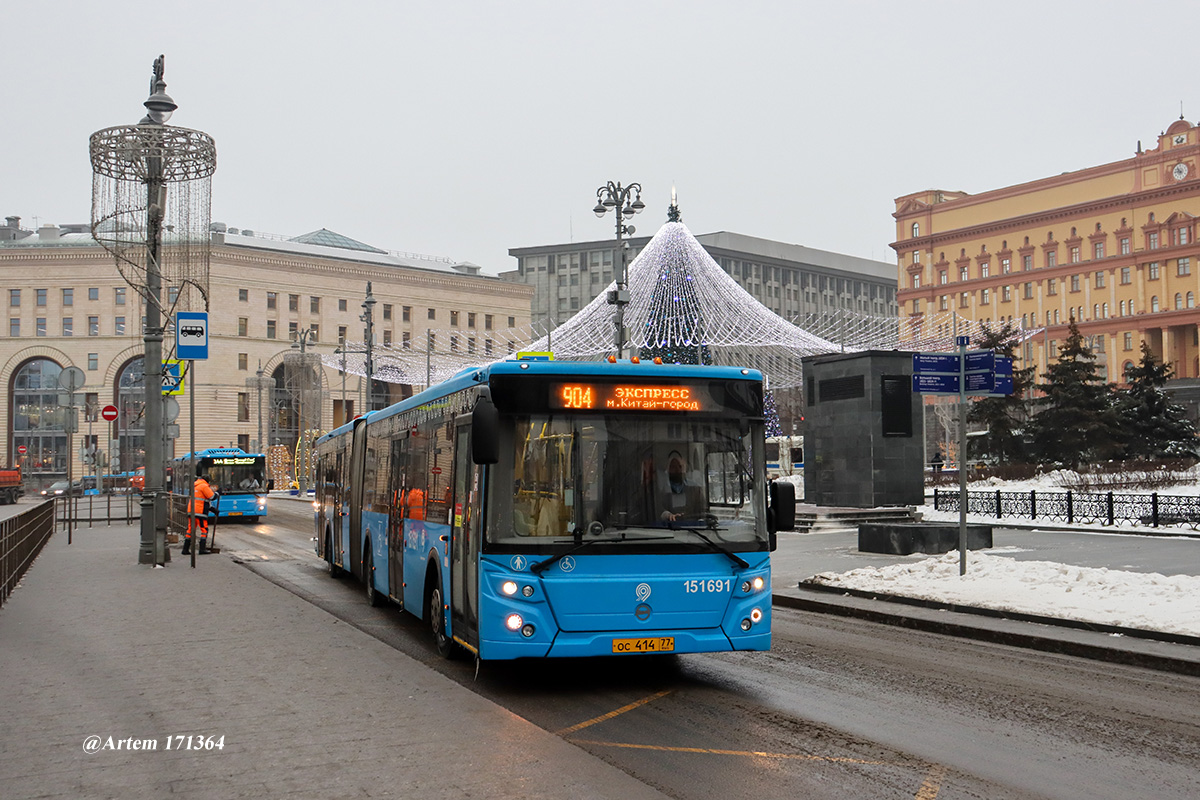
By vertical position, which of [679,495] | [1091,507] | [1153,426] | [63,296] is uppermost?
[63,296]

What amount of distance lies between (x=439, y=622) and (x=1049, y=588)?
724cm

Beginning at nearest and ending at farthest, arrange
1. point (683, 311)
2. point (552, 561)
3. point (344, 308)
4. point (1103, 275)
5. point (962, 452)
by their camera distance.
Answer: point (552, 561) < point (962, 452) < point (683, 311) < point (1103, 275) < point (344, 308)

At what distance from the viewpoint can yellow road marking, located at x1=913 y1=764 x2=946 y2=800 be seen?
6.21 m

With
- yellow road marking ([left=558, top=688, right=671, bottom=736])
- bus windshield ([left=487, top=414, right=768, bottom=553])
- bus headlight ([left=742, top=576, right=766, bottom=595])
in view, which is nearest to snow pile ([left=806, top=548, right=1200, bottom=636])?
bus headlight ([left=742, top=576, right=766, bottom=595])

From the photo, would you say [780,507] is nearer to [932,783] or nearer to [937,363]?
[932,783]

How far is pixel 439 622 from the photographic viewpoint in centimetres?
1097

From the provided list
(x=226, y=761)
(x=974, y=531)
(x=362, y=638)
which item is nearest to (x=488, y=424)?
(x=226, y=761)

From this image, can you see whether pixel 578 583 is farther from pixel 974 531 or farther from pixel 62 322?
pixel 62 322

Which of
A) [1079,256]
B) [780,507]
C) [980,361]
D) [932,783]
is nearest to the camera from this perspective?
[932,783]

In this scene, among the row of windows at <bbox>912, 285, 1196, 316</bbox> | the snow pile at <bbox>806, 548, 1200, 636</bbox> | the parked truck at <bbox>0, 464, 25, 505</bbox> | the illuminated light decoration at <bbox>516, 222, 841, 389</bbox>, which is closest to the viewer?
the snow pile at <bbox>806, 548, 1200, 636</bbox>

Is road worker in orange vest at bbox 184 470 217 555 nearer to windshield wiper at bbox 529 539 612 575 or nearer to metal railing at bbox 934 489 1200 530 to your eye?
windshield wiper at bbox 529 539 612 575

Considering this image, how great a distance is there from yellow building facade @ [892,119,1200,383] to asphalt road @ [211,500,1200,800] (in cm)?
8347

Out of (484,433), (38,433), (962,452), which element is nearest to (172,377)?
(962,452)

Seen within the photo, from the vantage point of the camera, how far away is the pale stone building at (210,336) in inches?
3947
